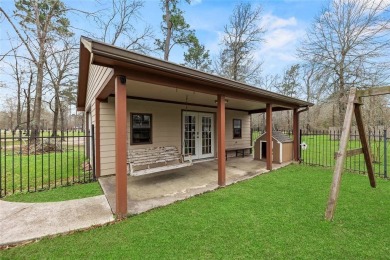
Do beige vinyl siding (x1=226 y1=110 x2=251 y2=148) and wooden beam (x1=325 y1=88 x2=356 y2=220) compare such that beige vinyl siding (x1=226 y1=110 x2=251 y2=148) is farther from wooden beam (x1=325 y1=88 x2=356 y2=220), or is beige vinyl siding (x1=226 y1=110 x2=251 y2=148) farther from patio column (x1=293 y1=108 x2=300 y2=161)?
wooden beam (x1=325 y1=88 x2=356 y2=220)

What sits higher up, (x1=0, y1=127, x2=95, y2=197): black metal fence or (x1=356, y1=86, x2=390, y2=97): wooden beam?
(x1=356, y1=86, x2=390, y2=97): wooden beam

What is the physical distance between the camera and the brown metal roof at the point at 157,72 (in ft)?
9.01

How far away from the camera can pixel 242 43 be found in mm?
18734

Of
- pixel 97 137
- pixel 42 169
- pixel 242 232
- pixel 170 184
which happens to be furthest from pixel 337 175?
pixel 97 137

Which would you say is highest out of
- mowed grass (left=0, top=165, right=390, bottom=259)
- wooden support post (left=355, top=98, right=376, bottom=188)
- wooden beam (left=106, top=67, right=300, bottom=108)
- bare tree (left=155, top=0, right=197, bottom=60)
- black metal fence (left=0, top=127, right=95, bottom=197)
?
bare tree (left=155, top=0, right=197, bottom=60)

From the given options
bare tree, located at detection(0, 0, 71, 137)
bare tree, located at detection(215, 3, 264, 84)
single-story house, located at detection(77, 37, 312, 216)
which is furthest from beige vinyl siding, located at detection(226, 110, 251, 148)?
bare tree, located at detection(0, 0, 71, 137)

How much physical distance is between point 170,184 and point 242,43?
17.5 meters

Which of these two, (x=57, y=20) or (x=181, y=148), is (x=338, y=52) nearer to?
(x=181, y=148)

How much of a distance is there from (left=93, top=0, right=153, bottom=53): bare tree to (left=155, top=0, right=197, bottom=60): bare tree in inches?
46.4

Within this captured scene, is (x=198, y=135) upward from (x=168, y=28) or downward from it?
downward

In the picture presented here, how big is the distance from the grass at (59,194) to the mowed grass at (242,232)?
1681 mm

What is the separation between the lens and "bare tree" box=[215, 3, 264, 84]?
1822 cm

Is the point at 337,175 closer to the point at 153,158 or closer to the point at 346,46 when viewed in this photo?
the point at 153,158

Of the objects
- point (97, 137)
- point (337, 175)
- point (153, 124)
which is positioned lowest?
point (337, 175)
